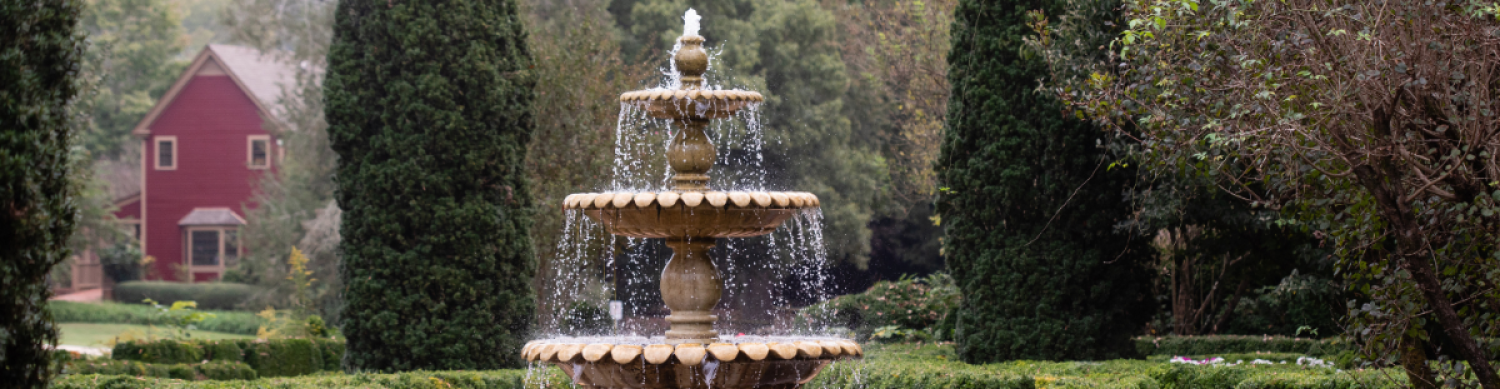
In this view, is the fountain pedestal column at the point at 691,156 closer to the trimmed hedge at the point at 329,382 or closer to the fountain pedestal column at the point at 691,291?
the fountain pedestal column at the point at 691,291

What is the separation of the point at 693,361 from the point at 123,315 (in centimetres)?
2629

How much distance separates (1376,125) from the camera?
18.7ft

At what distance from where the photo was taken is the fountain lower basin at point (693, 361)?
508cm

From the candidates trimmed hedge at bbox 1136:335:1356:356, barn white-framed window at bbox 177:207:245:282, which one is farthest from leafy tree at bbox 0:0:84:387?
barn white-framed window at bbox 177:207:245:282

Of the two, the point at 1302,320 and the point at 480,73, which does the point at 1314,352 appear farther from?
the point at 480,73

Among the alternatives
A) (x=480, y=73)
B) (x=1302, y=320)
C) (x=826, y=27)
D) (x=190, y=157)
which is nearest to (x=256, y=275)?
(x=190, y=157)

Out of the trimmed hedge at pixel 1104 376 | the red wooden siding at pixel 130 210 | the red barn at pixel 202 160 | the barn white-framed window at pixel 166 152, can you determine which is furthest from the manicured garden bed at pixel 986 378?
the red wooden siding at pixel 130 210

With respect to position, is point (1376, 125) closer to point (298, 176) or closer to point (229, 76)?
point (298, 176)

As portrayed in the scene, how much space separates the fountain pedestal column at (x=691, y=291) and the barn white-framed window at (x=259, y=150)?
88.3 feet

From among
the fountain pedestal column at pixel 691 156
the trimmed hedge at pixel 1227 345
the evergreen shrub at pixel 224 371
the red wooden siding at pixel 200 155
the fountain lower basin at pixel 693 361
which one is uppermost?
the red wooden siding at pixel 200 155

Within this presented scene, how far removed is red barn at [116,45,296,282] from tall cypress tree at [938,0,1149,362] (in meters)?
24.9

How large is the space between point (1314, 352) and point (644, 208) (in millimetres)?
8084

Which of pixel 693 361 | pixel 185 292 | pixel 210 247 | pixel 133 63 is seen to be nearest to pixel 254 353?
pixel 693 361

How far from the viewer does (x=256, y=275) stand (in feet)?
78.7
